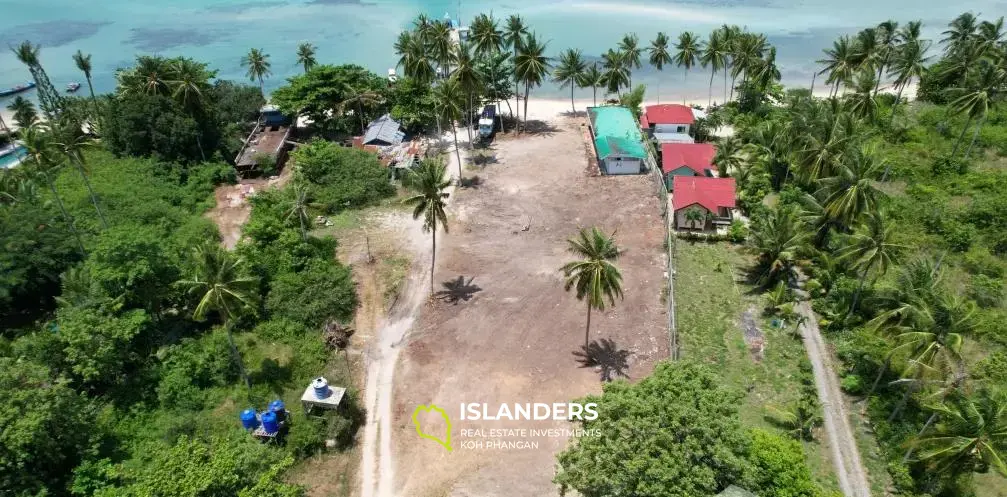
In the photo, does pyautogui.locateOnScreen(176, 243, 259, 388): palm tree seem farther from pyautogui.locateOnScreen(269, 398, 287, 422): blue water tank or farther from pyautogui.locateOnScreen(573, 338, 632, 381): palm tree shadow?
pyautogui.locateOnScreen(573, 338, 632, 381): palm tree shadow

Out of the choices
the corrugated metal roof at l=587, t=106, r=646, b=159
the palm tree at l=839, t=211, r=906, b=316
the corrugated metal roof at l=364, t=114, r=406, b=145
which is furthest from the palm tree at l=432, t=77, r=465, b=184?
the palm tree at l=839, t=211, r=906, b=316

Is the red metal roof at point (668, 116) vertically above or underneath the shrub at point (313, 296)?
above

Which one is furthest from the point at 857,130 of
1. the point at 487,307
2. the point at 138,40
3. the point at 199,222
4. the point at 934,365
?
the point at 138,40

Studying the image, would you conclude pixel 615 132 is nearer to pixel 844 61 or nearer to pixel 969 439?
pixel 844 61

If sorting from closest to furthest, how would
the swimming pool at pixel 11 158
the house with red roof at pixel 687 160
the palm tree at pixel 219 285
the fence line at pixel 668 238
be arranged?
1. the palm tree at pixel 219 285
2. the fence line at pixel 668 238
3. the house with red roof at pixel 687 160
4. the swimming pool at pixel 11 158

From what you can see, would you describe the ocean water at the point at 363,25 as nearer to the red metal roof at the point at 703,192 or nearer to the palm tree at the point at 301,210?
the red metal roof at the point at 703,192

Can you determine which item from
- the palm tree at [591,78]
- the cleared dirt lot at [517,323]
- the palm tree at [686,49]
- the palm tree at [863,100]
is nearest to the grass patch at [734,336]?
the cleared dirt lot at [517,323]

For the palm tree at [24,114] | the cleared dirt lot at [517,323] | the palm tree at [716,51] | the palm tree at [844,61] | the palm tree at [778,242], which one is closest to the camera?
the cleared dirt lot at [517,323]

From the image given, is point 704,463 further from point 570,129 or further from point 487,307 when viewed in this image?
point 570,129
